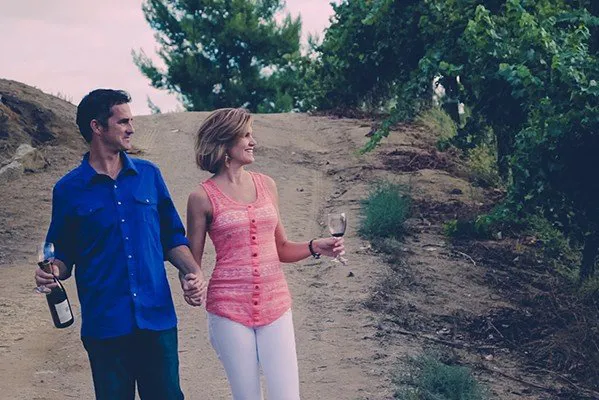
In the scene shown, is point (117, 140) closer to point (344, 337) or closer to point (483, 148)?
point (344, 337)

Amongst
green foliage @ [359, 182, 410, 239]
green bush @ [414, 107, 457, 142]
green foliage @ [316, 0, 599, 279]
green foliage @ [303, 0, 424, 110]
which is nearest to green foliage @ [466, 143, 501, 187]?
green foliage @ [316, 0, 599, 279]

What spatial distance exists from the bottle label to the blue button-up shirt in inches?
3.3

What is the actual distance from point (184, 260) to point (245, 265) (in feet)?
0.93

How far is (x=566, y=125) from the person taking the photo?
8.41 metres

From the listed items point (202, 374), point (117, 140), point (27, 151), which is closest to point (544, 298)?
point (202, 374)

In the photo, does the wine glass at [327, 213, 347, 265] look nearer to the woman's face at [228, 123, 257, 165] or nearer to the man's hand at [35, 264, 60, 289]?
the woman's face at [228, 123, 257, 165]

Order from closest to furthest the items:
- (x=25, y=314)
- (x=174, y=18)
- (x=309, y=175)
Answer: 1. (x=25, y=314)
2. (x=309, y=175)
3. (x=174, y=18)

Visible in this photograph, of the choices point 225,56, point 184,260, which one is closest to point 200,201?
point 184,260

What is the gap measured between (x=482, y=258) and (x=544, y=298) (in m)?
1.18

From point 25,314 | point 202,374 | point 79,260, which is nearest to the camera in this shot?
point 79,260

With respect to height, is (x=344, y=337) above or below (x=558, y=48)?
below

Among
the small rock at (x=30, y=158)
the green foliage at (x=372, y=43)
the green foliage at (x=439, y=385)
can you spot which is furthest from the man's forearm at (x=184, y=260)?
the small rock at (x=30, y=158)

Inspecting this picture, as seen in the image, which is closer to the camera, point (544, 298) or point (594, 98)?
point (594, 98)

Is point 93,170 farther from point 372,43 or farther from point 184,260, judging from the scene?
point 372,43
